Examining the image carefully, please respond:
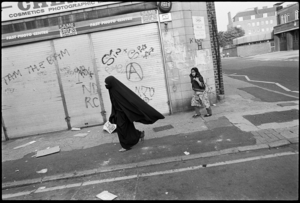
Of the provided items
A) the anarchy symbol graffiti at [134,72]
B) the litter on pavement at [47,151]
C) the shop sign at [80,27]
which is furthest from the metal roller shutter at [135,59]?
the litter on pavement at [47,151]

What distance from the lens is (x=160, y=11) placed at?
7.95 meters

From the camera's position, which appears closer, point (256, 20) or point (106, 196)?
point (106, 196)

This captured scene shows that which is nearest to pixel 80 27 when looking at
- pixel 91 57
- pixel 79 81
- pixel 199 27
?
pixel 91 57

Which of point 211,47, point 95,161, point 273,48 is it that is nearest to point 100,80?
point 95,161

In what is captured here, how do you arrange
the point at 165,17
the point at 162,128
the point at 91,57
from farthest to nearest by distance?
the point at 91,57 < the point at 165,17 < the point at 162,128

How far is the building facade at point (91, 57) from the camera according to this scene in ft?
26.0

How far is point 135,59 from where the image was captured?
8203mm

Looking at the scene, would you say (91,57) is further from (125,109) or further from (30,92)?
(125,109)

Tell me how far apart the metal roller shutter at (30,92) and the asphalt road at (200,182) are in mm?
4057

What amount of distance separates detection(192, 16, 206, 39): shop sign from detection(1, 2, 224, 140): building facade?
4cm

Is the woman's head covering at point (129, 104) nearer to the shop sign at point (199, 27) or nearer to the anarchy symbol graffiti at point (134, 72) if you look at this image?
the anarchy symbol graffiti at point (134, 72)

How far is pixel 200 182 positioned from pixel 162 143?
6.77ft

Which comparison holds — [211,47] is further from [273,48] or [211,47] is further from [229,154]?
[273,48]

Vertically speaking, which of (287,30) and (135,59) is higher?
(287,30)
